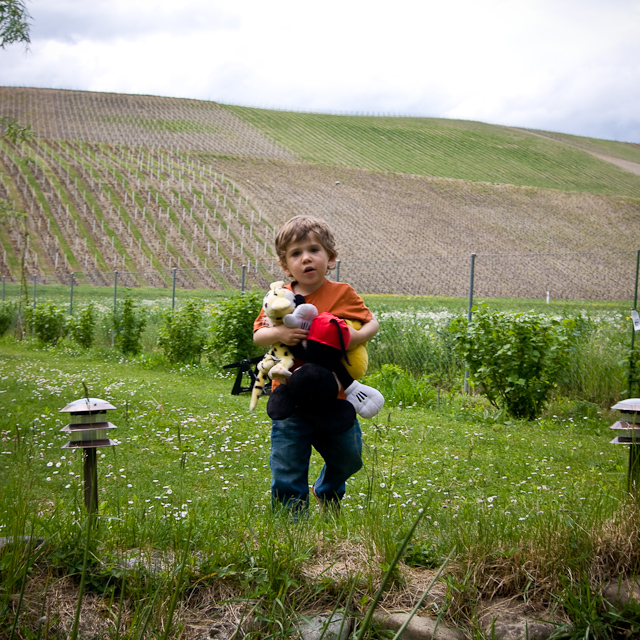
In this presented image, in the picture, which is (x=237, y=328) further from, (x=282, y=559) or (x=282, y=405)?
(x=282, y=559)

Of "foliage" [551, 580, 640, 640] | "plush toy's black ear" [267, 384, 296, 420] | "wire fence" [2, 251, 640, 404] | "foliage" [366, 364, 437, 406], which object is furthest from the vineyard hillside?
"foliage" [551, 580, 640, 640]

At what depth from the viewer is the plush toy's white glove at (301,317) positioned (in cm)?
269

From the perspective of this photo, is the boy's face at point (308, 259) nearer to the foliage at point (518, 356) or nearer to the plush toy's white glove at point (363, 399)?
the plush toy's white glove at point (363, 399)

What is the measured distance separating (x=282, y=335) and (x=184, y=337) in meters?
9.12

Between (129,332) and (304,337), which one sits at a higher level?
(304,337)

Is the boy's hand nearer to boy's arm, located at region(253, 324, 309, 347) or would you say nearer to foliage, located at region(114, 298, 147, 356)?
boy's arm, located at region(253, 324, 309, 347)

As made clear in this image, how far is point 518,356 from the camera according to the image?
6.75 meters

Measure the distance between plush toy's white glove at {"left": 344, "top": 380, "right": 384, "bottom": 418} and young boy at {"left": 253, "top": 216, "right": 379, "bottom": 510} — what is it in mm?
111

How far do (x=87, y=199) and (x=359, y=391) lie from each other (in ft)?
Answer: 147

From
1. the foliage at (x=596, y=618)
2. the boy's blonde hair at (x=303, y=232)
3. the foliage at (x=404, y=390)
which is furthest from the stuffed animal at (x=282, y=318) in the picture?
the foliage at (x=404, y=390)

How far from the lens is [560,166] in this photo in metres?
68.3

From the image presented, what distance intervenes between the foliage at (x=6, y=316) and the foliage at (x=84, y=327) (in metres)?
3.35

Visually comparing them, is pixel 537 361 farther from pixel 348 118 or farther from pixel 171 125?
pixel 348 118

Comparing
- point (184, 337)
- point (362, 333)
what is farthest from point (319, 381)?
Result: point (184, 337)
